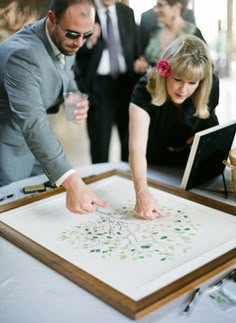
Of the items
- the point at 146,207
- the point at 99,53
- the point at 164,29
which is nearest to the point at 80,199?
the point at 146,207

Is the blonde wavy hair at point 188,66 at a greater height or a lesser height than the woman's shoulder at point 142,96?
greater

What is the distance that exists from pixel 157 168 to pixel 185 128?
185 mm

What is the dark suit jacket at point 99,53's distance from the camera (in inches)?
86.4

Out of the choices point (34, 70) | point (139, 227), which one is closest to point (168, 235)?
point (139, 227)

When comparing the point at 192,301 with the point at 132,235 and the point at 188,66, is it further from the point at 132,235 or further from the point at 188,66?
the point at 188,66

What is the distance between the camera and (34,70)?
1.47 metres

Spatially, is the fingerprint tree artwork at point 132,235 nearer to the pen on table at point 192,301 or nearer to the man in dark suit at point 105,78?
the pen on table at point 192,301

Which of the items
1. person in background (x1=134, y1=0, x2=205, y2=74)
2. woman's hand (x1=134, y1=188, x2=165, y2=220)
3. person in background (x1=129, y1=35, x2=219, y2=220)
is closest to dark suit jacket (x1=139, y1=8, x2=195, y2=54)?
person in background (x1=134, y1=0, x2=205, y2=74)

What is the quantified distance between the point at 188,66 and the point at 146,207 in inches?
18.5

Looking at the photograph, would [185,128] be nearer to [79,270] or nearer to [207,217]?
[207,217]

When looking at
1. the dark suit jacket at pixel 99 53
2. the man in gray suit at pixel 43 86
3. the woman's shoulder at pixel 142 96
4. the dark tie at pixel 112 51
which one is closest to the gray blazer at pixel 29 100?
the man in gray suit at pixel 43 86

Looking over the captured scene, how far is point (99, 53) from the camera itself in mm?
2338

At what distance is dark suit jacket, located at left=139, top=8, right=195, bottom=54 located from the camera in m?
1.91

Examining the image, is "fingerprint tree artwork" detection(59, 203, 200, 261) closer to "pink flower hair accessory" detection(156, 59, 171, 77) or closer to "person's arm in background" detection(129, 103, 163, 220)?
"person's arm in background" detection(129, 103, 163, 220)
